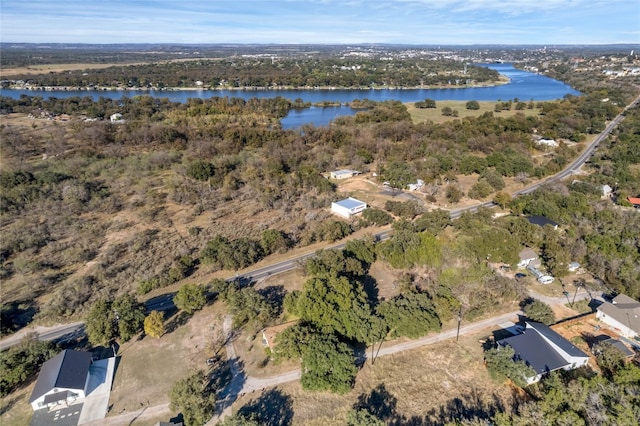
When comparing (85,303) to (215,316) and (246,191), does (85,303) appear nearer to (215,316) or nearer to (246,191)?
(215,316)

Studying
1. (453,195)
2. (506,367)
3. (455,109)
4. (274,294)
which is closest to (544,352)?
(506,367)

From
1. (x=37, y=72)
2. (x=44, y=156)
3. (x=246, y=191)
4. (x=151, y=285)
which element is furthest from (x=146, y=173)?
(x=37, y=72)

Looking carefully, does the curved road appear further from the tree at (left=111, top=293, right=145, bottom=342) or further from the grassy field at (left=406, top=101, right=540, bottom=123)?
the grassy field at (left=406, top=101, right=540, bottom=123)

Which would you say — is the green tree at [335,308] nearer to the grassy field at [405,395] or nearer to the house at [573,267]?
the grassy field at [405,395]

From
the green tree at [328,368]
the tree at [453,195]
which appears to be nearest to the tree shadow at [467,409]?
the green tree at [328,368]

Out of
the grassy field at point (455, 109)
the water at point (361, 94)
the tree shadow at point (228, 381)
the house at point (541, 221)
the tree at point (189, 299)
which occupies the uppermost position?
the water at point (361, 94)

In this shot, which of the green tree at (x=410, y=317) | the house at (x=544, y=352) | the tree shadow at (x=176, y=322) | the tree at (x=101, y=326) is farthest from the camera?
the tree shadow at (x=176, y=322)
